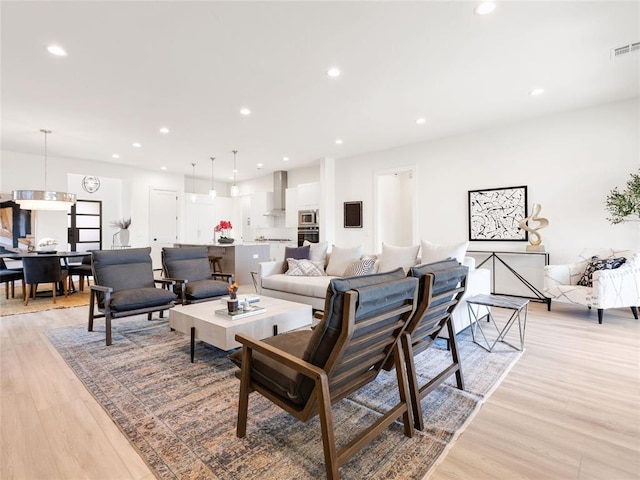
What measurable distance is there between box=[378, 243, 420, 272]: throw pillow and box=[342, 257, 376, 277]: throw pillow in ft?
0.50

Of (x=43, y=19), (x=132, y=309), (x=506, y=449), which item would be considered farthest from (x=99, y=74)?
(x=506, y=449)

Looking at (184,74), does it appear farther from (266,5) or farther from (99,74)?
(266,5)

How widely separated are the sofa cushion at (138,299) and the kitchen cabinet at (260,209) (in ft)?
19.2

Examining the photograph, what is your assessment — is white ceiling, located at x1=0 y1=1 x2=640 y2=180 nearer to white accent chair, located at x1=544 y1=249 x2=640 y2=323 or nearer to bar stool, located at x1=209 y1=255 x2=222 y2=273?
white accent chair, located at x1=544 y1=249 x2=640 y2=323

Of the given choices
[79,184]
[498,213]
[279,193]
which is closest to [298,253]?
[498,213]

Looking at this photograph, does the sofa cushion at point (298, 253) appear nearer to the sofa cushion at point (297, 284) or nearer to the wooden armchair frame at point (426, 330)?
the sofa cushion at point (297, 284)

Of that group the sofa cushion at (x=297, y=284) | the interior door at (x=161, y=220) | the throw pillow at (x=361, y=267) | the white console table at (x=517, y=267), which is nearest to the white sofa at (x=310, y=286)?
the sofa cushion at (x=297, y=284)

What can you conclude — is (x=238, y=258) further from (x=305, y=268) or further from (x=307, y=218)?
(x=305, y=268)

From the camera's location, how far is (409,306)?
159cm

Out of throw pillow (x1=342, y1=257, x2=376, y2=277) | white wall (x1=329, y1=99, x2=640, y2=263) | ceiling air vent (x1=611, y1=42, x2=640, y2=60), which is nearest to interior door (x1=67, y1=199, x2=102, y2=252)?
throw pillow (x1=342, y1=257, x2=376, y2=277)

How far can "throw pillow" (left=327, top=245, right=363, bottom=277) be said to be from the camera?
4590 millimetres

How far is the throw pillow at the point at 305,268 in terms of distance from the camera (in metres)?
4.59

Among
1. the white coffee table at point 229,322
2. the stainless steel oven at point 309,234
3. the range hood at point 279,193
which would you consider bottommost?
the white coffee table at point 229,322

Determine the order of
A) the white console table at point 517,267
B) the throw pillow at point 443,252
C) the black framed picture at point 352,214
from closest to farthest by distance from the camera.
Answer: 1. the throw pillow at point 443,252
2. the white console table at point 517,267
3. the black framed picture at point 352,214
